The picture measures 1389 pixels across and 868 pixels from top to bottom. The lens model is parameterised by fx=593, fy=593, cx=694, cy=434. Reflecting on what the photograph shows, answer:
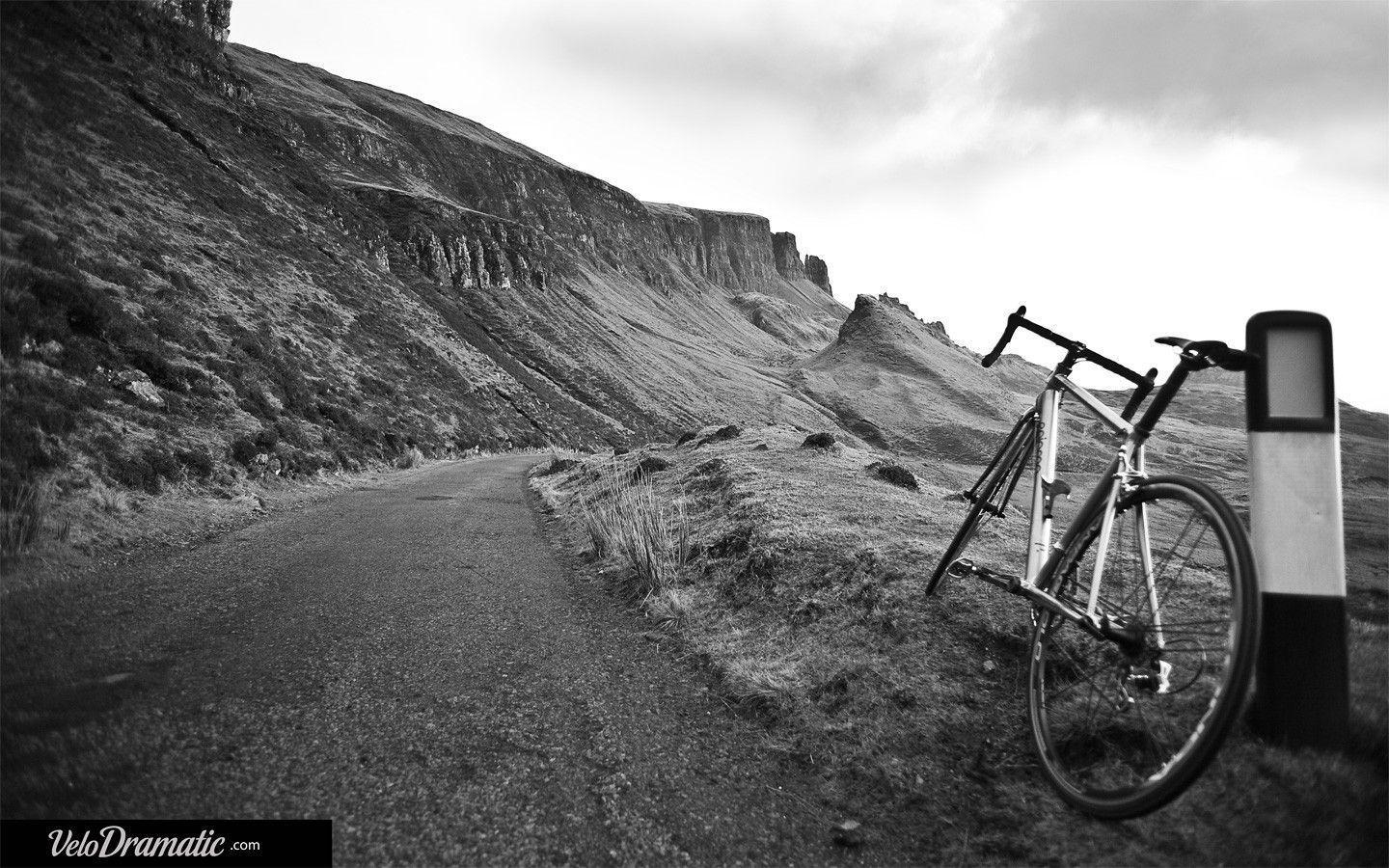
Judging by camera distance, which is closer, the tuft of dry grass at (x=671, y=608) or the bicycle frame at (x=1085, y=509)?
the bicycle frame at (x=1085, y=509)

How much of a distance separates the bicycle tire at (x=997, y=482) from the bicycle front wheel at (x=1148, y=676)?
1011 mm

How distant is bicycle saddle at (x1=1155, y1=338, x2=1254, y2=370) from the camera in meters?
2.29

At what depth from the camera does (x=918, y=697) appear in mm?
3236

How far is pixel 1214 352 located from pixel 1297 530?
75 centimetres

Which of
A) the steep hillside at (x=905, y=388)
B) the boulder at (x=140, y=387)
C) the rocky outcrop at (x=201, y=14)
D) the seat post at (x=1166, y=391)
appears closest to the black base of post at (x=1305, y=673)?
the seat post at (x=1166, y=391)

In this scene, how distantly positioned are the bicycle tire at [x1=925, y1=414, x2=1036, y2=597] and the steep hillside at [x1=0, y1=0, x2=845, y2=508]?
827cm

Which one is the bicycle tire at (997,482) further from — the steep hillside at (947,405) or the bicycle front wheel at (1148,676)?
the steep hillside at (947,405)

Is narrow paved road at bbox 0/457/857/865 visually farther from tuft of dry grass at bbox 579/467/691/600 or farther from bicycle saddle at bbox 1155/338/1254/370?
bicycle saddle at bbox 1155/338/1254/370

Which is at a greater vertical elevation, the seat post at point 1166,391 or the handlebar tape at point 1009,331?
the handlebar tape at point 1009,331

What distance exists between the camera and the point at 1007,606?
393 cm

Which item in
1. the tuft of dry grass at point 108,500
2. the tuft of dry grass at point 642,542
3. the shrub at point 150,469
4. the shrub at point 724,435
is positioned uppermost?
the shrub at point 724,435

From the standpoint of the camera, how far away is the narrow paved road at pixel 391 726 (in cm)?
227

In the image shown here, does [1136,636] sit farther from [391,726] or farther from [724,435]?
[724,435]

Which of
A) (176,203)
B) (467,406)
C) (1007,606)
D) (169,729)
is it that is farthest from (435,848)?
→ (467,406)
